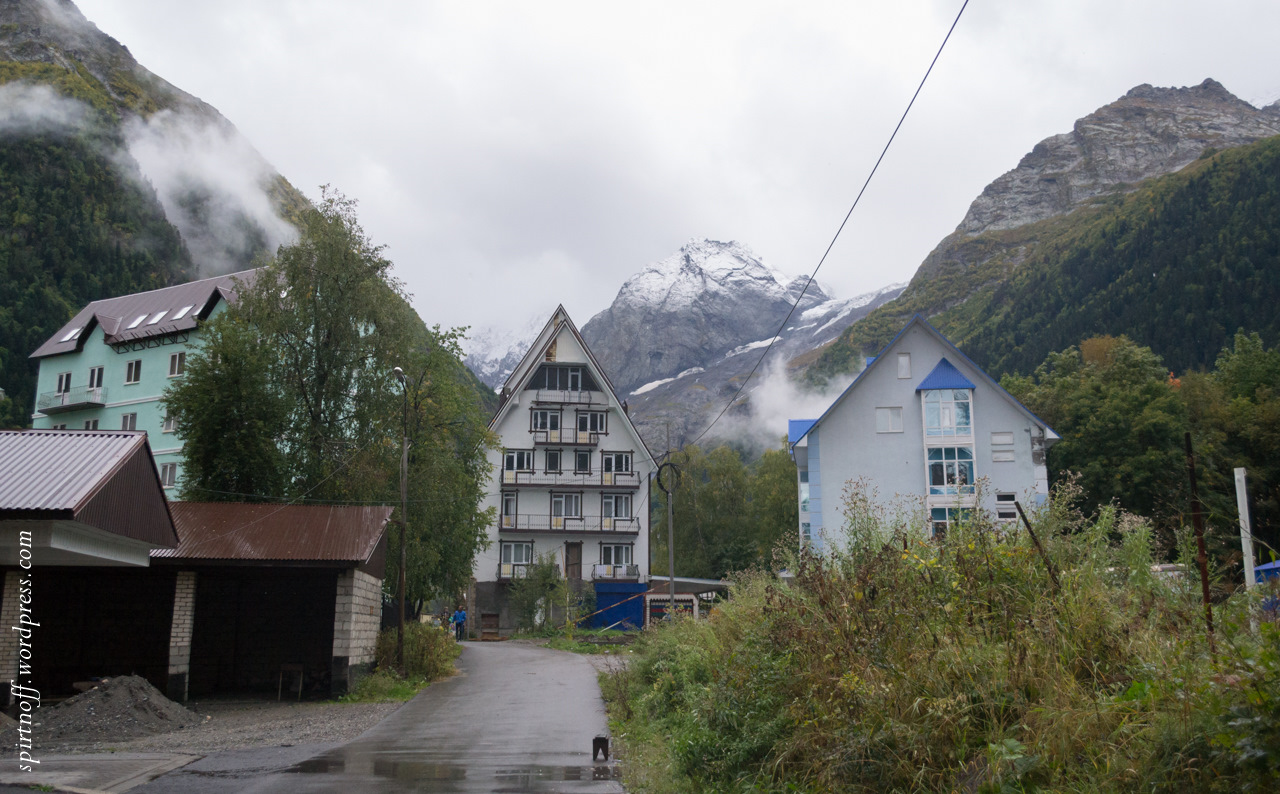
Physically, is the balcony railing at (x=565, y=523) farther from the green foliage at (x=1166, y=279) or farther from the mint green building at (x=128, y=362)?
the green foliage at (x=1166, y=279)

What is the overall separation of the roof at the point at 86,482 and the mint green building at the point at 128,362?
3059 centimetres

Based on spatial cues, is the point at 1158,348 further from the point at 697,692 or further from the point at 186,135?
the point at 186,135

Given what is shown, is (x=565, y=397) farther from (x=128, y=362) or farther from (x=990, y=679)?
(x=990, y=679)

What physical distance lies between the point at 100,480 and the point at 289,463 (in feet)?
46.4

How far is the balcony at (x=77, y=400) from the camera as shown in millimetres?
49375

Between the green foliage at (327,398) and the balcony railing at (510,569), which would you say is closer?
the green foliage at (327,398)

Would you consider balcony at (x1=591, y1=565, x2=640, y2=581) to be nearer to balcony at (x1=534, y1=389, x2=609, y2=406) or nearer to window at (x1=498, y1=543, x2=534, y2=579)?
window at (x1=498, y1=543, x2=534, y2=579)

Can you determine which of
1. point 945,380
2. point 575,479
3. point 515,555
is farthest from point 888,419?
point 515,555

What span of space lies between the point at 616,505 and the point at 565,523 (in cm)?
297

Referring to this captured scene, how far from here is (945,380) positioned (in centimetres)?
3578

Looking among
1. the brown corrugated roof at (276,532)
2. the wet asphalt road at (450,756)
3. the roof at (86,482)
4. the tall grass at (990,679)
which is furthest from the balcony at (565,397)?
the tall grass at (990,679)

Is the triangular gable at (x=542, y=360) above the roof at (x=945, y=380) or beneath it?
above

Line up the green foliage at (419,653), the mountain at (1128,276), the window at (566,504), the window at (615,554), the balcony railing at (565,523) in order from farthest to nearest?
the mountain at (1128,276), the window at (566,504), the window at (615,554), the balcony railing at (565,523), the green foliage at (419,653)

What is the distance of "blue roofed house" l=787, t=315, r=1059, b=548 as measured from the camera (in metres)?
35.4
